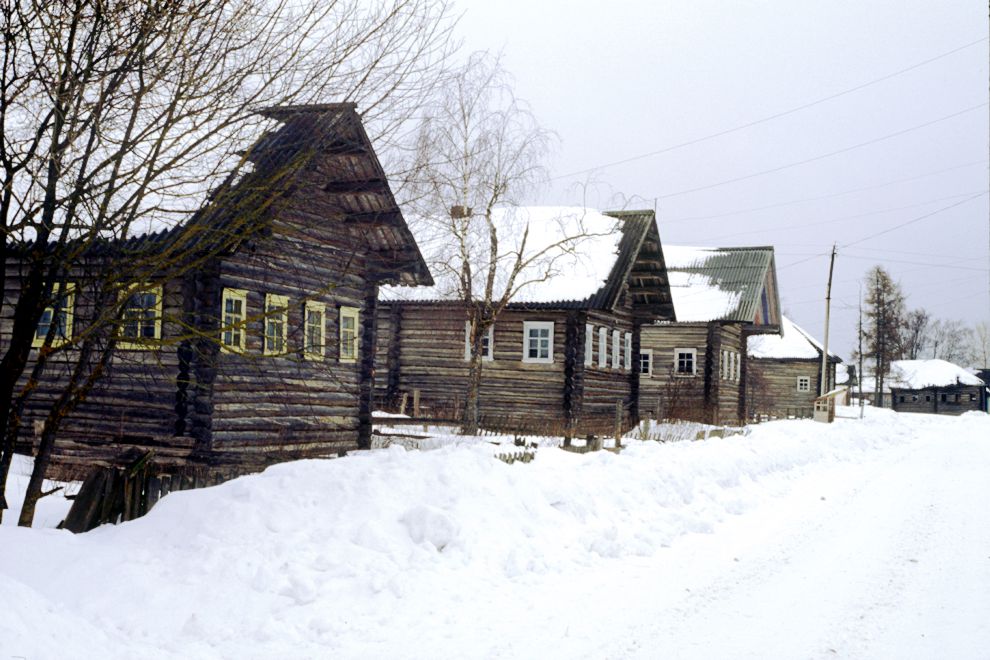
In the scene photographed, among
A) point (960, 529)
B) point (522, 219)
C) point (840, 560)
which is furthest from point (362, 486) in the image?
point (522, 219)

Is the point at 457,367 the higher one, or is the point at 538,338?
the point at 538,338

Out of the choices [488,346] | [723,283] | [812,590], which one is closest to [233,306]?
[812,590]

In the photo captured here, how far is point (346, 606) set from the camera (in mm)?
6887

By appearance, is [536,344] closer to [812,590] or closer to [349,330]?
[349,330]

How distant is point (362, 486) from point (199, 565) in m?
2.24

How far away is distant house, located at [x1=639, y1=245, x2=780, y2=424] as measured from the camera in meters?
35.2

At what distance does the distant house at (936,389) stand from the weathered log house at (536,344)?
56811mm

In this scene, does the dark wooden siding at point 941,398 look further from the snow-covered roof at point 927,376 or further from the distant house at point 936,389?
the snow-covered roof at point 927,376

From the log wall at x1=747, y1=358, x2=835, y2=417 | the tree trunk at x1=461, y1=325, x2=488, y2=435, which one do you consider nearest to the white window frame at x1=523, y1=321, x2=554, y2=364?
the tree trunk at x1=461, y1=325, x2=488, y2=435

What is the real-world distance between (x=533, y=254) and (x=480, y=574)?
19080 mm

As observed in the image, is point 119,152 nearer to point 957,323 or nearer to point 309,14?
point 309,14

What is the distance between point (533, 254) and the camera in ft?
87.0

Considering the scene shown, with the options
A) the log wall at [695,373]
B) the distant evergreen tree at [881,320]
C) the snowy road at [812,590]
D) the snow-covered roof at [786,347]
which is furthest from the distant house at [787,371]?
the snowy road at [812,590]

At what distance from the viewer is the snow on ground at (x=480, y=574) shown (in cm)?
619
